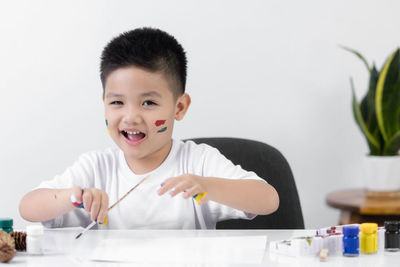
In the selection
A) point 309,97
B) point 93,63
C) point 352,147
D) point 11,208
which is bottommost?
point 11,208

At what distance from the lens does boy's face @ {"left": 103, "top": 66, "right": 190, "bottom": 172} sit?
1.25 metres

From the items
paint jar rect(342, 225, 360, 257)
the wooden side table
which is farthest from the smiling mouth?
the wooden side table

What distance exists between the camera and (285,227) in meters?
1.47

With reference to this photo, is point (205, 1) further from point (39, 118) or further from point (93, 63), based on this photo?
point (39, 118)

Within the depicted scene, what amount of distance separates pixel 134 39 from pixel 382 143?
1.39m

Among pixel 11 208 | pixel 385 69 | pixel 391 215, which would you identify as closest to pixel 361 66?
pixel 385 69

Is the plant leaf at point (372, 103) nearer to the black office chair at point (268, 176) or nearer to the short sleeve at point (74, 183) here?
the black office chair at point (268, 176)

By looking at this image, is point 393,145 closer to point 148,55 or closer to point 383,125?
point 383,125

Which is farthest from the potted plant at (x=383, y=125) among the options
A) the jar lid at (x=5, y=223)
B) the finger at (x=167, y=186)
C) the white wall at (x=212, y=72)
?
the jar lid at (x=5, y=223)

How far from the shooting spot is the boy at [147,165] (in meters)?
1.24

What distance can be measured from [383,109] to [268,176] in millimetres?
996

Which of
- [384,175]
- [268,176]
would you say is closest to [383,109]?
[384,175]

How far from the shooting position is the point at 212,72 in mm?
2494

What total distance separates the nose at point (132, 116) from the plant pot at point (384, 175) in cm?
139
